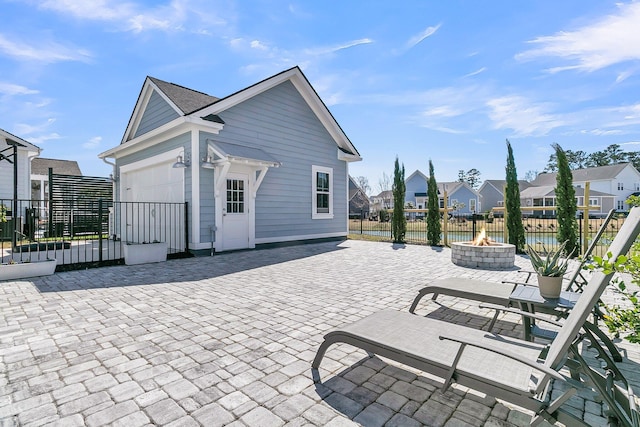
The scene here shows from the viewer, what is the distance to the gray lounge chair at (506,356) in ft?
5.01

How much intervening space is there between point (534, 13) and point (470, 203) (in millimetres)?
42061

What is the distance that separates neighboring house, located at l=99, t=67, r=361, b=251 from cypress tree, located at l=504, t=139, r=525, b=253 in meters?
6.19

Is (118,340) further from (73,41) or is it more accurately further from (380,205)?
(380,205)

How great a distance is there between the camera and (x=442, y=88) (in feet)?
38.7

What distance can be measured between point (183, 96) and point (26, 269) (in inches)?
277

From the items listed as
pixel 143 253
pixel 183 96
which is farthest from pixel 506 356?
pixel 183 96

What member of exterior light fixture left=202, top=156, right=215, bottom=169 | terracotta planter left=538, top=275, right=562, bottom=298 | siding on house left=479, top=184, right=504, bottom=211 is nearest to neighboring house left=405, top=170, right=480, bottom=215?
siding on house left=479, top=184, right=504, bottom=211

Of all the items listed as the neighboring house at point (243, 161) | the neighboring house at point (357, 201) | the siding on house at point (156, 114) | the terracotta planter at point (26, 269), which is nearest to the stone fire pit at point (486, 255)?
the neighboring house at point (243, 161)

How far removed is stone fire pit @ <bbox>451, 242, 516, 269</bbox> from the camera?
7.18 meters

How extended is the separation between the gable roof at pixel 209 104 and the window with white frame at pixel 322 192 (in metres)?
1.33

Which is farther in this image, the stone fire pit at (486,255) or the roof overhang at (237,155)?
the roof overhang at (237,155)

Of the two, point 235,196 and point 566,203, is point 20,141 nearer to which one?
point 235,196

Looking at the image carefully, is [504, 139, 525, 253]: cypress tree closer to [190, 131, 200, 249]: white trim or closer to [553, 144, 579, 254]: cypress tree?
[553, 144, 579, 254]: cypress tree

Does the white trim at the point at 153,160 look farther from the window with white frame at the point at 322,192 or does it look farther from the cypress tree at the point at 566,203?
the cypress tree at the point at 566,203
